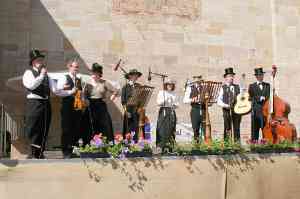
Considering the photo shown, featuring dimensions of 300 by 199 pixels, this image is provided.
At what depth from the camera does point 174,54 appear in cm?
1036

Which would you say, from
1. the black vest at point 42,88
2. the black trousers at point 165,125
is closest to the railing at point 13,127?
the black vest at point 42,88

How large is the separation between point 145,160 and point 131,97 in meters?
1.77

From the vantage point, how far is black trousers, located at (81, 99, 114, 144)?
21.9 feet

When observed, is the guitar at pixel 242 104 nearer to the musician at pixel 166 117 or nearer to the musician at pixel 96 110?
the musician at pixel 166 117

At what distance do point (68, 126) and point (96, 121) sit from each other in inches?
20.4

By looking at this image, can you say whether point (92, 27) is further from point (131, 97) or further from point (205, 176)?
point (205, 176)

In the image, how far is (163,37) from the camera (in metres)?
10.3

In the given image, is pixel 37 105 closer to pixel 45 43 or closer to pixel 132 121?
pixel 132 121

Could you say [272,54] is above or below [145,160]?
above

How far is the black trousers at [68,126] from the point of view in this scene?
6352mm

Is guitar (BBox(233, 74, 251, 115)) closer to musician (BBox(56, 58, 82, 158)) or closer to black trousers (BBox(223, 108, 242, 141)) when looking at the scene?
black trousers (BBox(223, 108, 242, 141))

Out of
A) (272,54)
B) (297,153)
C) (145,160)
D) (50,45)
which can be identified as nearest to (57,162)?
(145,160)

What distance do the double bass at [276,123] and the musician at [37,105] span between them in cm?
345

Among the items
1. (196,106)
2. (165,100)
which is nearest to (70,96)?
(165,100)
